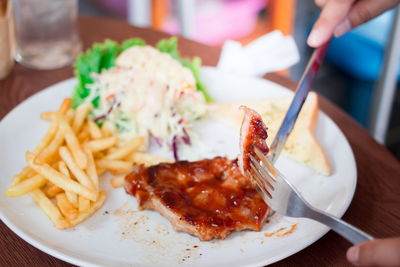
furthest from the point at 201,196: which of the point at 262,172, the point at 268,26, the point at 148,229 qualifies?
the point at 268,26

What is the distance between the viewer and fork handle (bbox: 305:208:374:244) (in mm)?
1291

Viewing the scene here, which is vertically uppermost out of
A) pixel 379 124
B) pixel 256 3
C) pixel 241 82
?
pixel 241 82

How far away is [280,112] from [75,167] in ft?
2.89

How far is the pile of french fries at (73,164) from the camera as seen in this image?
1.81m

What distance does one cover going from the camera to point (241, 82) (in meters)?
2.79

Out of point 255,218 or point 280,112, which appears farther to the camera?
point 280,112

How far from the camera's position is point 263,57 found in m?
2.96

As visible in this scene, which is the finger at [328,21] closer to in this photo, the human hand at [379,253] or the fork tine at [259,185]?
the fork tine at [259,185]

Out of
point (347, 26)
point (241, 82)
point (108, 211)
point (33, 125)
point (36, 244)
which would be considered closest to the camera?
point (36, 244)

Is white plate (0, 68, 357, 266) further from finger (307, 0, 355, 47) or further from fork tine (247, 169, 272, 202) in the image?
finger (307, 0, 355, 47)

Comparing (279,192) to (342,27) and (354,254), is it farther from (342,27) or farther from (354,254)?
(342,27)

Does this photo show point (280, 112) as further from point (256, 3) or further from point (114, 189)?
point (256, 3)

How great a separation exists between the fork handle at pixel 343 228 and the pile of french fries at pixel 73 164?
2.66ft

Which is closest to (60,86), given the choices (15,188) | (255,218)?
(15,188)
